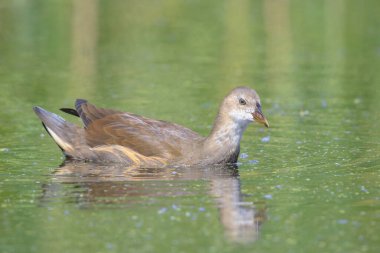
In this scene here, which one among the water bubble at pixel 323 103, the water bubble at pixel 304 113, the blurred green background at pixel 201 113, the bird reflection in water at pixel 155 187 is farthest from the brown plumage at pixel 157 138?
the water bubble at pixel 323 103

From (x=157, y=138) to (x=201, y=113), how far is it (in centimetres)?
312

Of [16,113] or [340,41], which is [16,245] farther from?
[340,41]

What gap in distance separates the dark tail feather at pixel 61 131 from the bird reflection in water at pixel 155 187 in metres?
0.25

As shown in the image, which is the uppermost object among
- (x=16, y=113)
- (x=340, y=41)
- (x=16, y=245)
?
(x=340, y=41)

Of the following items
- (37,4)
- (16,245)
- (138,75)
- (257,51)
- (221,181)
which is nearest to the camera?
(16,245)

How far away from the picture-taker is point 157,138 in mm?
11672

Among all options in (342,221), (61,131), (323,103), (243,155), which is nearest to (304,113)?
(323,103)

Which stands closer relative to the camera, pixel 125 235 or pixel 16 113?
pixel 125 235

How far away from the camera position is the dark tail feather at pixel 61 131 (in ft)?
39.5

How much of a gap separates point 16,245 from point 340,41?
13845 mm

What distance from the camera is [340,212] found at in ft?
30.3

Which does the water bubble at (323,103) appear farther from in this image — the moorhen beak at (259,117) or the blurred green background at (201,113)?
the moorhen beak at (259,117)

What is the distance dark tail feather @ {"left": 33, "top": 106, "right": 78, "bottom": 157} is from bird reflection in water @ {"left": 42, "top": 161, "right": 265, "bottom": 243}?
253mm

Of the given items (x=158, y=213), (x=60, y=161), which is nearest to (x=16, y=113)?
(x=60, y=161)
